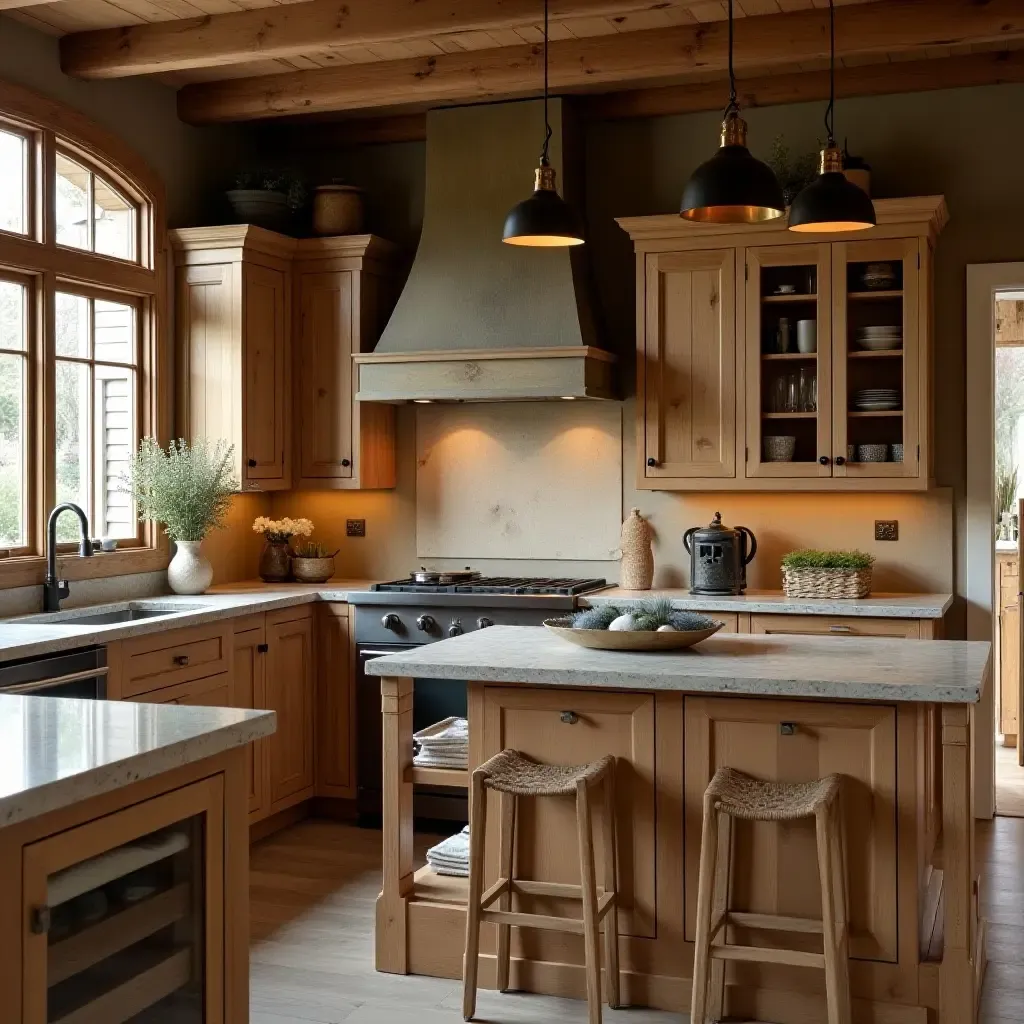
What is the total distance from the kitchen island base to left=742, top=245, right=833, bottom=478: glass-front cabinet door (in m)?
1.57

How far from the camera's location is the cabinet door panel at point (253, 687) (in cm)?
491

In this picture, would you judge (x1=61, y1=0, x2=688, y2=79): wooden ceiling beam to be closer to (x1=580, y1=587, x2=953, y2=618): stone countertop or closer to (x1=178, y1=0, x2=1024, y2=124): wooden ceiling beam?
(x1=178, y1=0, x2=1024, y2=124): wooden ceiling beam

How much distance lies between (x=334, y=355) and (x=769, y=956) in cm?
355

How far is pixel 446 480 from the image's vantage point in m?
6.04

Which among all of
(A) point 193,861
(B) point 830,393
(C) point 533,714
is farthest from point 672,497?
(A) point 193,861

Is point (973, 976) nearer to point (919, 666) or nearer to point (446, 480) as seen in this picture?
point (919, 666)

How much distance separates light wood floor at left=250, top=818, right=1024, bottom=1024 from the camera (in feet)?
11.1

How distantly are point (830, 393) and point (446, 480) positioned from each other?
184 cm

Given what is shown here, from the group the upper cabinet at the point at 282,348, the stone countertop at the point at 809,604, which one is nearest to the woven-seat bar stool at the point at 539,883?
the stone countertop at the point at 809,604

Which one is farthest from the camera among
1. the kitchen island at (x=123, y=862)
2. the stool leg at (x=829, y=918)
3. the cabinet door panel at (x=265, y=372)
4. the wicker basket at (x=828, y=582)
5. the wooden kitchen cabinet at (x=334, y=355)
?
the wooden kitchen cabinet at (x=334, y=355)

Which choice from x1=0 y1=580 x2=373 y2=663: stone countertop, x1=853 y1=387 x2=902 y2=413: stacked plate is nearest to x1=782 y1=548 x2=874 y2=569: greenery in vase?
x1=853 y1=387 x2=902 y2=413: stacked plate

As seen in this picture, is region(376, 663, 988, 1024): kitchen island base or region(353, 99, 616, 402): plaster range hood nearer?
region(376, 663, 988, 1024): kitchen island base

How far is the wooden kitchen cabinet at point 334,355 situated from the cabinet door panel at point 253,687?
1.04m

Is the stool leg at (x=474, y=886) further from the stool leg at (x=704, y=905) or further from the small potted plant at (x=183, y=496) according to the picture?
the small potted plant at (x=183, y=496)
